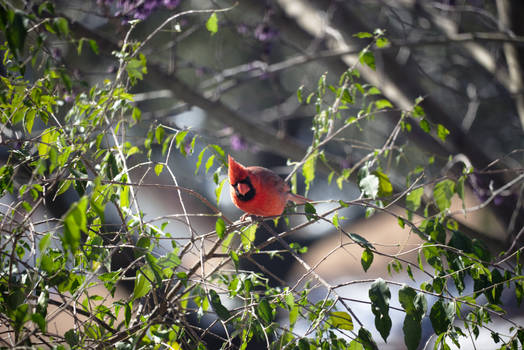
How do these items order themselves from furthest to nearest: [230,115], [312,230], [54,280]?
[312,230] → [230,115] → [54,280]

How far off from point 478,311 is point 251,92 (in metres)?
4.46

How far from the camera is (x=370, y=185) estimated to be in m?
1.13

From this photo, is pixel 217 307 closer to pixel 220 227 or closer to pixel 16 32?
pixel 220 227

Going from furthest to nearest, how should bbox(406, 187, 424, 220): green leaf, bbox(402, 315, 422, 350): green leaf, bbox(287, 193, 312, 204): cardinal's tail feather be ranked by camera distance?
bbox(287, 193, 312, 204): cardinal's tail feather
bbox(406, 187, 424, 220): green leaf
bbox(402, 315, 422, 350): green leaf

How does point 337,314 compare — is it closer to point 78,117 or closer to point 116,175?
point 116,175

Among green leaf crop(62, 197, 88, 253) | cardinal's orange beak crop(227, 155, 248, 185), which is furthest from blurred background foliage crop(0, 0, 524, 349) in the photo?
cardinal's orange beak crop(227, 155, 248, 185)

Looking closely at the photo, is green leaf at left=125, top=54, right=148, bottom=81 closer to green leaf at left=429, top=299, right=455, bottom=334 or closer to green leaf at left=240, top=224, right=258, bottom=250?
green leaf at left=240, top=224, right=258, bottom=250

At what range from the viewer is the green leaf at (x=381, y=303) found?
1.03 meters

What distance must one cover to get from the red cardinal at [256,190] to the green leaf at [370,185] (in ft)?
2.07

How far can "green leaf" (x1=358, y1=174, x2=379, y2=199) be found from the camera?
3.65 ft

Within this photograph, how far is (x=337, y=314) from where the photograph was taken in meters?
1.12

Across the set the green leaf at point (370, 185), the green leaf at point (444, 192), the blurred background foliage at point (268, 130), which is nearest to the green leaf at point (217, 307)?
the blurred background foliage at point (268, 130)

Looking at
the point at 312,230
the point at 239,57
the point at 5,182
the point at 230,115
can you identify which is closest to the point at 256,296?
the point at 5,182

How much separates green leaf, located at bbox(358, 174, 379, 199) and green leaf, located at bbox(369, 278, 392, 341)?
0.62ft
